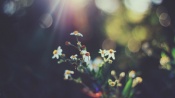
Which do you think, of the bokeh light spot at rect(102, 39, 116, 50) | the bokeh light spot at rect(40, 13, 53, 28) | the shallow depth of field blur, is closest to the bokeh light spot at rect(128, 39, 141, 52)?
the shallow depth of field blur

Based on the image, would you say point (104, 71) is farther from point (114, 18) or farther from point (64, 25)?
point (114, 18)

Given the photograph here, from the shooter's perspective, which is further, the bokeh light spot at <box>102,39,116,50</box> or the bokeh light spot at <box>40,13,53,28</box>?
the bokeh light spot at <box>102,39,116,50</box>

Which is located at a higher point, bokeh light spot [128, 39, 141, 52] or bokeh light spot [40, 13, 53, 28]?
bokeh light spot [128, 39, 141, 52]

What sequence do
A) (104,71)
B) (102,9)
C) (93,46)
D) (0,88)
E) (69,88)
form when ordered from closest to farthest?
(104,71) < (0,88) < (69,88) < (93,46) < (102,9)

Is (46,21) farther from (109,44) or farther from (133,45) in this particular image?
(133,45)

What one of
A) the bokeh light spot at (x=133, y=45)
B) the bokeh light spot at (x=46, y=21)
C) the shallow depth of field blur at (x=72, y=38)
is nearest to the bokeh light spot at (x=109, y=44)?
the shallow depth of field blur at (x=72, y=38)

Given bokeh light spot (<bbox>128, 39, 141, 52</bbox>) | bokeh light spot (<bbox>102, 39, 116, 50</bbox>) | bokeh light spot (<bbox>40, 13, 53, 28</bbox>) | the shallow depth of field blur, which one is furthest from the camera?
bokeh light spot (<bbox>102, 39, 116, 50</bbox>)

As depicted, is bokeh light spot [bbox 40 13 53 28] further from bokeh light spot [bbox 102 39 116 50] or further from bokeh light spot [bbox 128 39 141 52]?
bokeh light spot [bbox 128 39 141 52]

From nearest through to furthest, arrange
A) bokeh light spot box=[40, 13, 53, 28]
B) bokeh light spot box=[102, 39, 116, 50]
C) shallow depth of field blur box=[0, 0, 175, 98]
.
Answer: shallow depth of field blur box=[0, 0, 175, 98] < bokeh light spot box=[40, 13, 53, 28] < bokeh light spot box=[102, 39, 116, 50]

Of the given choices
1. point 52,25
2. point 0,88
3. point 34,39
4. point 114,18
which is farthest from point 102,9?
point 0,88
